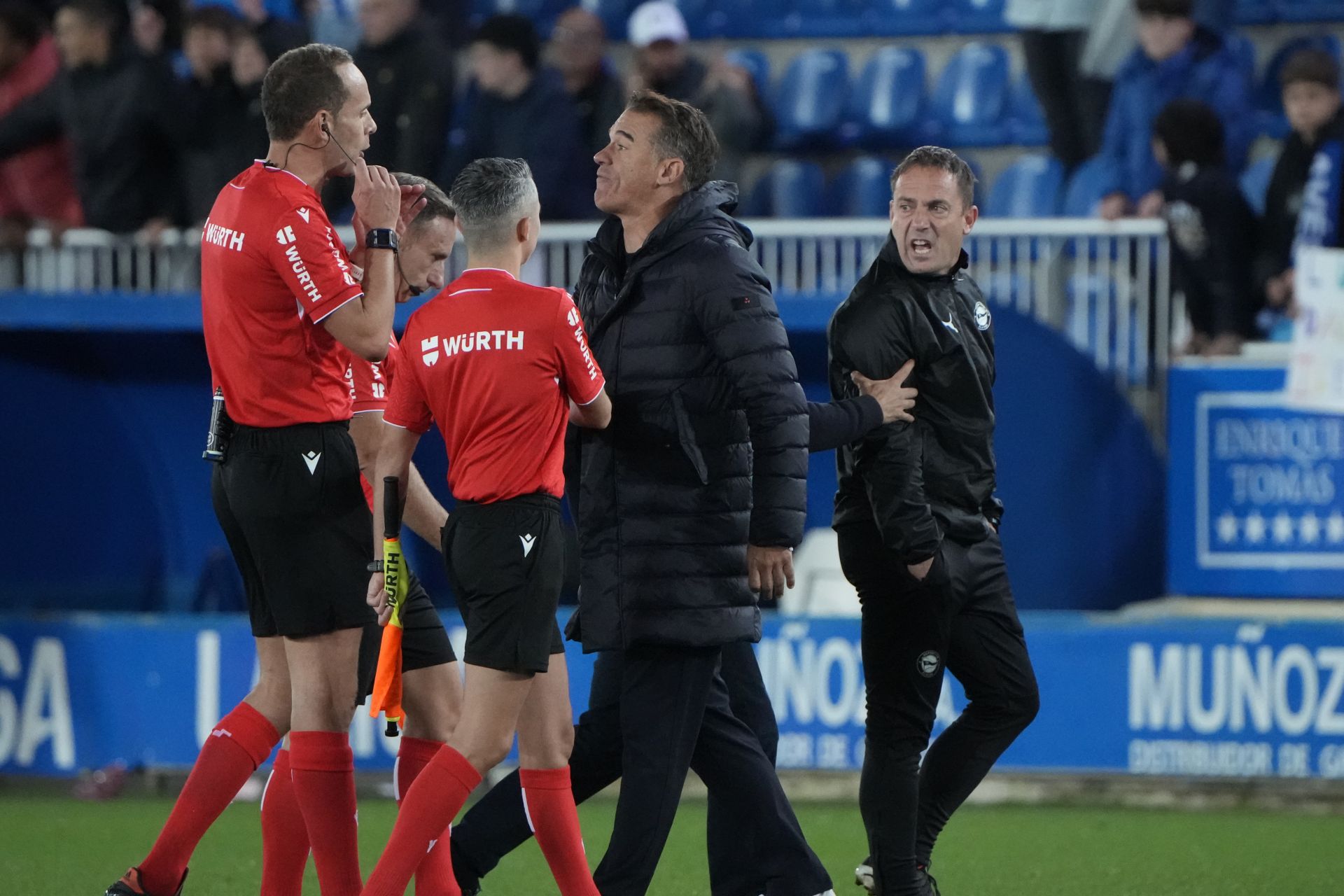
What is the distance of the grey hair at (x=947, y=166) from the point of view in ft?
16.2

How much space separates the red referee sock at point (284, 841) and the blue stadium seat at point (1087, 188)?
19.2ft

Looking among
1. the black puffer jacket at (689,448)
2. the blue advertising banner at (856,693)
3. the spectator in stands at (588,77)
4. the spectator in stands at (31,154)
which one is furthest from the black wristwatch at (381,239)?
the spectator in stands at (31,154)

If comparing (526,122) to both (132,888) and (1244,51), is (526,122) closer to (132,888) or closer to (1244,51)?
(1244,51)

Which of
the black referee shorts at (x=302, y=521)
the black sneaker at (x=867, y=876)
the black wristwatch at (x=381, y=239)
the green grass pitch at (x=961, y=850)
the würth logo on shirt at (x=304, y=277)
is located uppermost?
the black wristwatch at (x=381, y=239)

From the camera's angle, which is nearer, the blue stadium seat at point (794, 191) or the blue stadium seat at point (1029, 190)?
the blue stadium seat at point (1029, 190)

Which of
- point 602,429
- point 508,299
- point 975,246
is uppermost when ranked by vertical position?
point 975,246

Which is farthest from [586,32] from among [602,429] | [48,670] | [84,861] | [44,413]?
[602,429]

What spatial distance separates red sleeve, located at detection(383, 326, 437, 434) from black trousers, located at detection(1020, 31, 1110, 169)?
19.9ft

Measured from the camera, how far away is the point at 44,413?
9281 millimetres

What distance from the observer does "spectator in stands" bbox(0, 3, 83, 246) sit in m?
10.1

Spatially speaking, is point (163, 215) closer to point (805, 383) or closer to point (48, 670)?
point (48, 670)

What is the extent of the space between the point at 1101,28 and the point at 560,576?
6450 millimetres

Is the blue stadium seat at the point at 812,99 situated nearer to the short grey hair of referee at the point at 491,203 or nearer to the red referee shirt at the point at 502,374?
the short grey hair of referee at the point at 491,203

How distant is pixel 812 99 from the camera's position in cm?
1105
